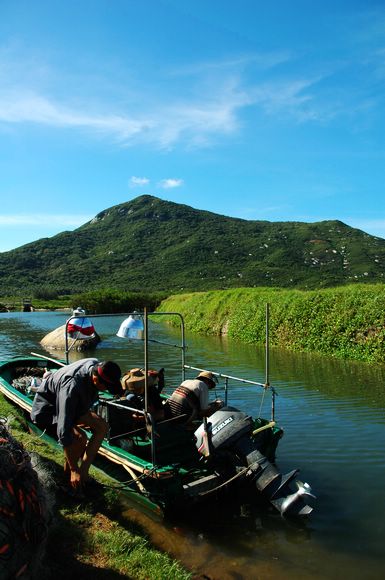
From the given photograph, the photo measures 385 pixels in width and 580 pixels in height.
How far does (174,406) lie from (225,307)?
83.3ft

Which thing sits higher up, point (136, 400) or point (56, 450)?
point (136, 400)

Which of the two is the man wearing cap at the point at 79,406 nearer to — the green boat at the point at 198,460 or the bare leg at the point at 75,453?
the bare leg at the point at 75,453

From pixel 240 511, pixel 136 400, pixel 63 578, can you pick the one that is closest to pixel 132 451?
pixel 136 400

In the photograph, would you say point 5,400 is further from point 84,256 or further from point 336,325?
point 84,256

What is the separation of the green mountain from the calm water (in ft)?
304

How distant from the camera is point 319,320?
22234 millimetres

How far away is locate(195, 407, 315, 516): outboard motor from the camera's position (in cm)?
650

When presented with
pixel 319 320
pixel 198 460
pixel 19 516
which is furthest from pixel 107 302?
pixel 19 516

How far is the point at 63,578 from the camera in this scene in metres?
4.47

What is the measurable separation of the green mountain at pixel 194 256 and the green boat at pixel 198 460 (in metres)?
98.1

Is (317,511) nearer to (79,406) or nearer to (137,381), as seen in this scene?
(137,381)

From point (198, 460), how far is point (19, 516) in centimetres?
415

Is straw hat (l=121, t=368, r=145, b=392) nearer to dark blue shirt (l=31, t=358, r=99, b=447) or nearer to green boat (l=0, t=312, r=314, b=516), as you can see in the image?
green boat (l=0, t=312, r=314, b=516)

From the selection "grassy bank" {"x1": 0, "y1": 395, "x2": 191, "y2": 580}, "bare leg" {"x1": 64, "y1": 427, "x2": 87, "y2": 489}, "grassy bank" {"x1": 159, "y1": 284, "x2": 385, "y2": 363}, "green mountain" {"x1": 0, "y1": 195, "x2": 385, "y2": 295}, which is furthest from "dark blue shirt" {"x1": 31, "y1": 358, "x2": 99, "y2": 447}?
"green mountain" {"x1": 0, "y1": 195, "x2": 385, "y2": 295}
